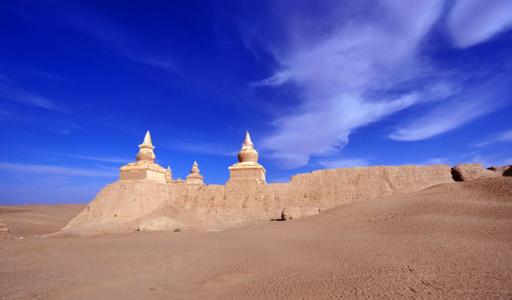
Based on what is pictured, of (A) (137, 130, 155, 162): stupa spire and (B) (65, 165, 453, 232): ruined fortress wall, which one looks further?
(A) (137, 130, 155, 162): stupa spire

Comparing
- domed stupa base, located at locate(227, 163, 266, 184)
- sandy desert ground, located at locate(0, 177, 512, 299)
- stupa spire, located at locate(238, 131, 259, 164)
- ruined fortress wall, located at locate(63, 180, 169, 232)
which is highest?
stupa spire, located at locate(238, 131, 259, 164)

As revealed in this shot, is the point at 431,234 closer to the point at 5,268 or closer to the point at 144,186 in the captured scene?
the point at 5,268

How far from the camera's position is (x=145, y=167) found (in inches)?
906

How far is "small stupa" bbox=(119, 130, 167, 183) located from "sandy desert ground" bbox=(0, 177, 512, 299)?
14.3m

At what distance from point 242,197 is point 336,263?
17.9m

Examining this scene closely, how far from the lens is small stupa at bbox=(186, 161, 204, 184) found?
1489 inches

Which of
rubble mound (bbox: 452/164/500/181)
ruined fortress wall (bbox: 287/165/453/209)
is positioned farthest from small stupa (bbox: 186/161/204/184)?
rubble mound (bbox: 452/164/500/181)

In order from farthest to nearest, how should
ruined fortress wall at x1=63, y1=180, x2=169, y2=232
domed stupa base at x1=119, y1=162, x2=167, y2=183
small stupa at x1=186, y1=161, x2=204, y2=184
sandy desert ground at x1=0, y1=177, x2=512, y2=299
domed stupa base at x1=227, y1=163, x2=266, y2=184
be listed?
small stupa at x1=186, y1=161, x2=204, y2=184
domed stupa base at x1=227, y1=163, x2=266, y2=184
domed stupa base at x1=119, y1=162, x2=167, y2=183
ruined fortress wall at x1=63, y1=180, x2=169, y2=232
sandy desert ground at x1=0, y1=177, x2=512, y2=299

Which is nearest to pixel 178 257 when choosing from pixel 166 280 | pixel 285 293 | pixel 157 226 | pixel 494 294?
pixel 166 280

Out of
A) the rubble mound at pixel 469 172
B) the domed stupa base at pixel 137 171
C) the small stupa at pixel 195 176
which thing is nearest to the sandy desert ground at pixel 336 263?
the rubble mound at pixel 469 172

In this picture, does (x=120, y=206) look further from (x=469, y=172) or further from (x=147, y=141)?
(x=469, y=172)

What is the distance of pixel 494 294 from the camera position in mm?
3113

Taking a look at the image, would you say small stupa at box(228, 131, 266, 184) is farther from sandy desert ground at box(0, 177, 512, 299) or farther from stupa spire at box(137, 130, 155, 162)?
sandy desert ground at box(0, 177, 512, 299)

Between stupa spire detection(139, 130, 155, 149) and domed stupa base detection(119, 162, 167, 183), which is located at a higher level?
stupa spire detection(139, 130, 155, 149)
